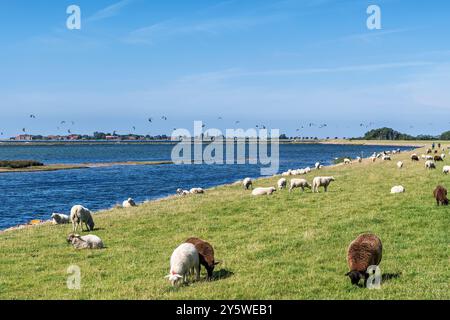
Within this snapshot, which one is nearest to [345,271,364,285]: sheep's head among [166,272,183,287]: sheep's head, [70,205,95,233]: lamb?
[166,272,183,287]: sheep's head

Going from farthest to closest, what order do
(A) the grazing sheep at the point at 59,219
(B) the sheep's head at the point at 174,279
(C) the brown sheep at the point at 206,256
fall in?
(A) the grazing sheep at the point at 59,219 → (C) the brown sheep at the point at 206,256 → (B) the sheep's head at the point at 174,279

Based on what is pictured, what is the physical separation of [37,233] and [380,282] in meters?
21.2

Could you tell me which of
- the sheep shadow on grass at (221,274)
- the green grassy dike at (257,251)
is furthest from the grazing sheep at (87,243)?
the sheep shadow on grass at (221,274)

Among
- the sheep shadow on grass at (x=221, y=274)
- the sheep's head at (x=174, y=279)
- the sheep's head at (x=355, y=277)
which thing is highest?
the sheep's head at (x=355, y=277)

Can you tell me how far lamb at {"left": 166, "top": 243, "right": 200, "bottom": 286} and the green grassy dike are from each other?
1.46 ft

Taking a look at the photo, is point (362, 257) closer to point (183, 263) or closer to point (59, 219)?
point (183, 263)

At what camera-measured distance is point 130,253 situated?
758 inches

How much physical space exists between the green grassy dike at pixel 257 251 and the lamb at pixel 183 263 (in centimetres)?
44

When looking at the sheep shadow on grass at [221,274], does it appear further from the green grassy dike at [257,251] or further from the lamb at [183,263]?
the lamb at [183,263]

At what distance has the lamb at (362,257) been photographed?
13010mm

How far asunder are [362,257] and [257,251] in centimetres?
531

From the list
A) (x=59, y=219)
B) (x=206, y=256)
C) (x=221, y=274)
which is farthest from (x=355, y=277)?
(x=59, y=219)
